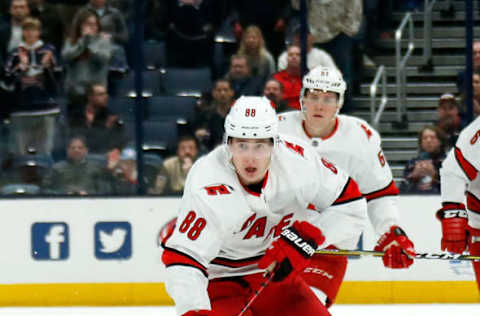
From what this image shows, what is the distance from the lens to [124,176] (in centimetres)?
632

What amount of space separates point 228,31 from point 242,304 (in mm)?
3096

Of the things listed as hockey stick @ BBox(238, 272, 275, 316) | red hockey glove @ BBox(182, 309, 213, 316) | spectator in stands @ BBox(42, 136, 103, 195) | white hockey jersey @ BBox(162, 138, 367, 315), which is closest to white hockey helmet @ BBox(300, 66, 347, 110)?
white hockey jersey @ BBox(162, 138, 367, 315)

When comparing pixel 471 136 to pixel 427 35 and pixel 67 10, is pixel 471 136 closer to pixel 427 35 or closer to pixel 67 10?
pixel 427 35

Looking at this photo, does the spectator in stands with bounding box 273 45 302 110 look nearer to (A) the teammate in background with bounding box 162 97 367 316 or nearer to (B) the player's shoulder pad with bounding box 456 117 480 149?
(B) the player's shoulder pad with bounding box 456 117 480 149

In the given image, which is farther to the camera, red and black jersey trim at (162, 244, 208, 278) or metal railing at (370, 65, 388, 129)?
metal railing at (370, 65, 388, 129)

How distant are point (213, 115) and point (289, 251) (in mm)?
3056

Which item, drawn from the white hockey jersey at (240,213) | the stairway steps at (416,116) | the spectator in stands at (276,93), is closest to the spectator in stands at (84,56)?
the spectator in stands at (276,93)

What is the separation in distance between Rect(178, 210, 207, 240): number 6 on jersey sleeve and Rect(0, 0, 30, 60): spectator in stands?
3399 mm

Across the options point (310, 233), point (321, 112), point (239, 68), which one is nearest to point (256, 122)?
point (310, 233)

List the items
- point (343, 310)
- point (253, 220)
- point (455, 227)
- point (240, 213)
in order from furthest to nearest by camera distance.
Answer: point (343, 310), point (455, 227), point (253, 220), point (240, 213)

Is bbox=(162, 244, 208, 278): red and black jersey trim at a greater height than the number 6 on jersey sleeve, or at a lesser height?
lesser

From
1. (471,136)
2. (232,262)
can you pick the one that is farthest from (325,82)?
(232,262)

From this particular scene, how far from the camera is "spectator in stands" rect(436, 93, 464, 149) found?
6.33 m

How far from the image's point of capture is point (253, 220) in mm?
3400
